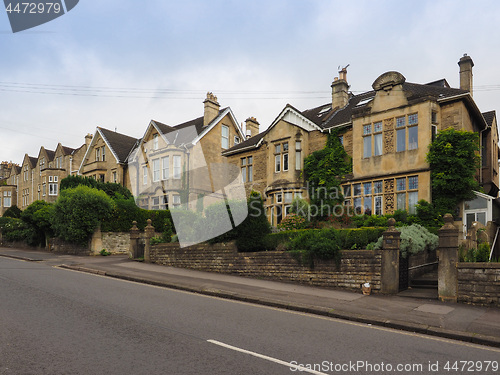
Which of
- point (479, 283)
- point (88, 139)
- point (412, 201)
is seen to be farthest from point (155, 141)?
point (479, 283)

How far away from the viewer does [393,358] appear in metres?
6.40

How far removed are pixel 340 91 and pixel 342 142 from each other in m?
5.69

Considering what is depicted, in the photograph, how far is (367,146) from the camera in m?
22.4

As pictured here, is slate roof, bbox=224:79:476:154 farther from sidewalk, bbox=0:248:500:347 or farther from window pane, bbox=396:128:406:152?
sidewalk, bbox=0:248:500:347

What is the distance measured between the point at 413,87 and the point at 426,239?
11.0 m

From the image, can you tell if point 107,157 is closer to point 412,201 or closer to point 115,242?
point 115,242

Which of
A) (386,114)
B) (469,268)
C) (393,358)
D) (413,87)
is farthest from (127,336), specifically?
(413,87)

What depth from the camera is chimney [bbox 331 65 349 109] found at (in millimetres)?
27766

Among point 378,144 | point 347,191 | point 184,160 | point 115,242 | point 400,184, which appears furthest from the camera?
point 184,160

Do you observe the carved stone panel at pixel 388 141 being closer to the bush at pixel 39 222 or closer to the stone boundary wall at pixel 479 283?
the stone boundary wall at pixel 479 283

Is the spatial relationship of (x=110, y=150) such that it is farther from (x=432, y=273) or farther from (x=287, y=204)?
(x=432, y=273)

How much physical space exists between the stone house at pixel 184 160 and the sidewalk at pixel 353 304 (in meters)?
17.4

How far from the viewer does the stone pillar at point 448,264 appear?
1159 cm

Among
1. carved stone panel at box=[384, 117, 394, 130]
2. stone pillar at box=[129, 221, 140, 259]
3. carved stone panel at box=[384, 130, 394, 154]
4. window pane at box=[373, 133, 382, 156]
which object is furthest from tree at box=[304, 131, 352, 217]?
stone pillar at box=[129, 221, 140, 259]
